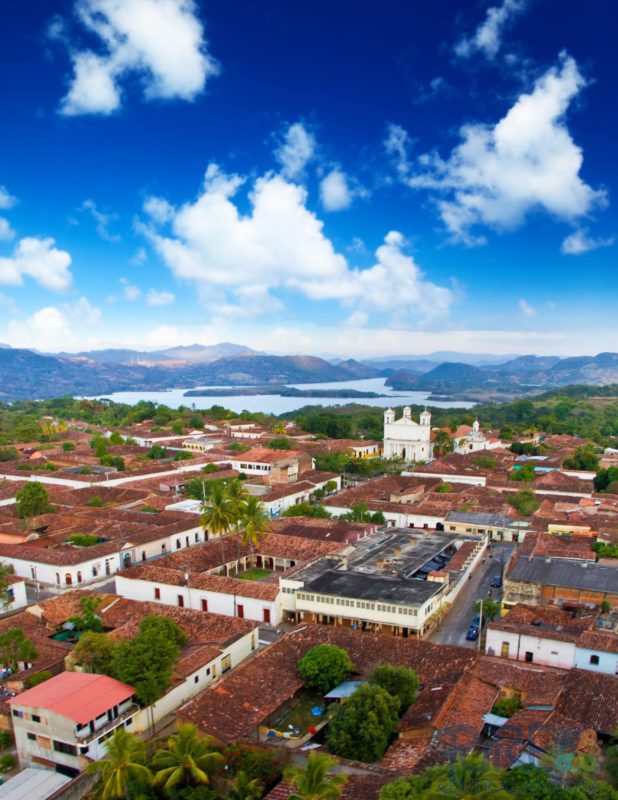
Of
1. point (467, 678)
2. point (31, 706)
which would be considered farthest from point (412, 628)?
point (31, 706)

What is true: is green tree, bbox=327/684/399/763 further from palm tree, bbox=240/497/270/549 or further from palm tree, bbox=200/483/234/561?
palm tree, bbox=200/483/234/561

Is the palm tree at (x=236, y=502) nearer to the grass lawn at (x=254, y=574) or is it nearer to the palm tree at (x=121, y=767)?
the grass lawn at (x=254, y=574)

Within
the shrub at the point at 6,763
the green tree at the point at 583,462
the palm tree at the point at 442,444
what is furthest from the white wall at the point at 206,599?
the palm tree at the point at 442,444

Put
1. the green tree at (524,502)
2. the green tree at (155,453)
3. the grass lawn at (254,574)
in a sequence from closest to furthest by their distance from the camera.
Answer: the grass lawn at (254,574) → the green tree at (524,502) → the green tree at (155,453)

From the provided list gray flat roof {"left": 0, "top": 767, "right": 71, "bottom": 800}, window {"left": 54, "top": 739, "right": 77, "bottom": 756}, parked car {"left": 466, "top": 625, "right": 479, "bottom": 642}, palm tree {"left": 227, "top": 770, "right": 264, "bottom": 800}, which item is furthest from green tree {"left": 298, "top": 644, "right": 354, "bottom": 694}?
gray flat roof {"left": 0, "top": 767, "right": 71, "bottom": 800}

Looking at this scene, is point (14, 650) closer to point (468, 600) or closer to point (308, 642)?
point (308, 642)

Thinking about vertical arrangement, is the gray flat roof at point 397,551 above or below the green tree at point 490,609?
above
